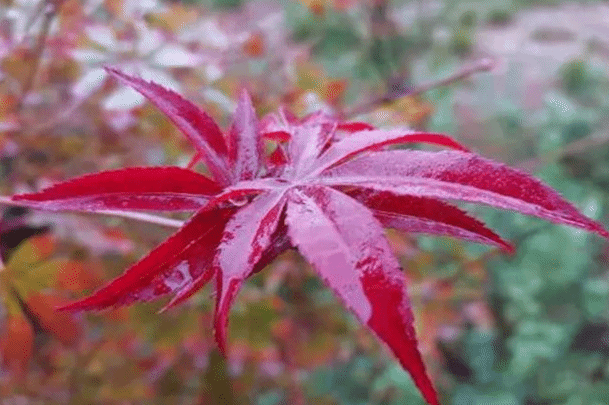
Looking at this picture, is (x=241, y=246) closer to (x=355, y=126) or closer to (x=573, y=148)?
(x=355, y=126)

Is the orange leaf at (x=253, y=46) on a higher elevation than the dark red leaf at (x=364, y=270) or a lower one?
higher

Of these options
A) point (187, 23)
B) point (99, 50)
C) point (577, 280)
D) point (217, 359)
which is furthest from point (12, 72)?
point (577, 280)

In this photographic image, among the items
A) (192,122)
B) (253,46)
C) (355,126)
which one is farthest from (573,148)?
(192,122)

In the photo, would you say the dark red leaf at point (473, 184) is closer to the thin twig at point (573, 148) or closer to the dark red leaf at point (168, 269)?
the dark red leaf at point (168, 269)

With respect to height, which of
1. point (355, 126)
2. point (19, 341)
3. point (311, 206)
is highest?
point (355, 126)

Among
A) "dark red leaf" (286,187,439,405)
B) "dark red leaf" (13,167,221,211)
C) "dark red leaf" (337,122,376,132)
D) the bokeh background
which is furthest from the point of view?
the bokeh background

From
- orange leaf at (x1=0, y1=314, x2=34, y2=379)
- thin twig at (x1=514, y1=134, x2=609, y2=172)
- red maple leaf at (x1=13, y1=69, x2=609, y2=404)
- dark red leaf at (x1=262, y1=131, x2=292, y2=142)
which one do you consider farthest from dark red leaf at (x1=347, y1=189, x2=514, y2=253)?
thin twig at (x1=514, y1=134, x2=609, y2=172)

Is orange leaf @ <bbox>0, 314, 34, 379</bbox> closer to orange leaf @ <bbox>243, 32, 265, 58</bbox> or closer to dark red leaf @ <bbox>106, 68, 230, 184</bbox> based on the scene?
dark red leaf @ <bbox>106, 68, 230, 184</bbox>

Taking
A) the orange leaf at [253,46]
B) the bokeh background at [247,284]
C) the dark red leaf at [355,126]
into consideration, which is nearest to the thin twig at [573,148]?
the bokeh background at [247,284]
